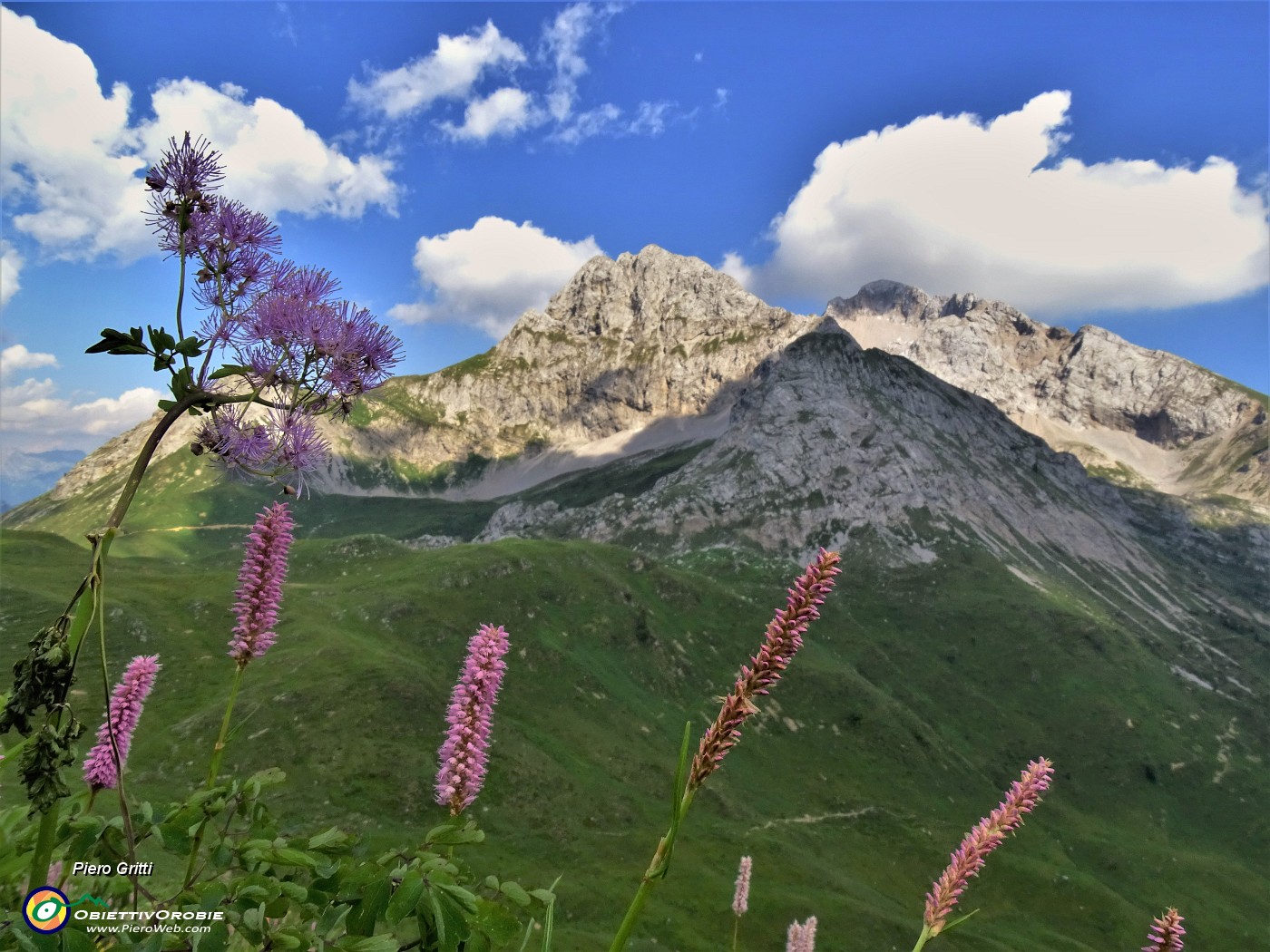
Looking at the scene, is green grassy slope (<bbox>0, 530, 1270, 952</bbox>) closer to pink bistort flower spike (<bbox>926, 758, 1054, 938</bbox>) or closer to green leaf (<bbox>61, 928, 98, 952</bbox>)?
green leaf (<bbox>61, 928, 98, 952</bbox>)

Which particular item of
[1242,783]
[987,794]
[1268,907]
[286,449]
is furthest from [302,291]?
[1242,783]

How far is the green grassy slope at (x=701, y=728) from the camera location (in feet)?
234

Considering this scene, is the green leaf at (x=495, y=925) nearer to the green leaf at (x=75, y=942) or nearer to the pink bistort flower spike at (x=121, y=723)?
the green leaf at (x=75, y=942)

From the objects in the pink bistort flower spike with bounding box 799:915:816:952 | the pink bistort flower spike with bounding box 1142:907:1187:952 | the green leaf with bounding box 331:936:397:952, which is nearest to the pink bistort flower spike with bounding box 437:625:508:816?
the green leaf with bounding box 331:936:397:952

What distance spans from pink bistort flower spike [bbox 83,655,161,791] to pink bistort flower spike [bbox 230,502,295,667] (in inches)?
53.1

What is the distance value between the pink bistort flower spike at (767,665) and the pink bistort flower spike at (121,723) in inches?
229

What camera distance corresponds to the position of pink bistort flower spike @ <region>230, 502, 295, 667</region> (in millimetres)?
5637

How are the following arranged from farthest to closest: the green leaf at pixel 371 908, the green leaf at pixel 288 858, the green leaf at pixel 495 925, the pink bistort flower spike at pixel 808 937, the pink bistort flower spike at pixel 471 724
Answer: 1. the pink bistort flower spike at pixel 808 937
2. the pink bistort flower spike at pixel 471 724
3. the green leaf at pixel 288 858
4. the green leaf at pixel 495 925
5. the green leaf at pixel 371 908

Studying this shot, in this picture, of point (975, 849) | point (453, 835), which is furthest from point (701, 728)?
point (453, 835)

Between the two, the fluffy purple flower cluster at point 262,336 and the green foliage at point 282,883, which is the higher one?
the fluffy purple flower cluster at point 262,336

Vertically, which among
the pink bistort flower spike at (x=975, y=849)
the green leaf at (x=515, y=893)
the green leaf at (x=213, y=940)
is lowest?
the green leaf at (x=213, y=940)

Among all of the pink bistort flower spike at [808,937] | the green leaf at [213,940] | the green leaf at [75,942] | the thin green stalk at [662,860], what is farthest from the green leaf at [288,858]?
the pink bistort flower spike at [808,937]

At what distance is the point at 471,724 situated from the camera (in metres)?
5.98

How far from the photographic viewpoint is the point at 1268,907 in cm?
11594
